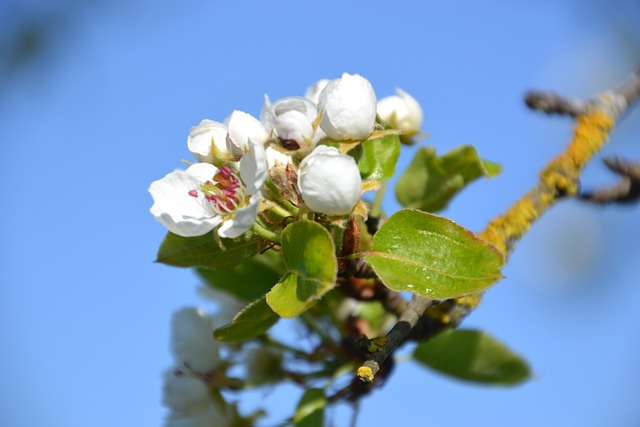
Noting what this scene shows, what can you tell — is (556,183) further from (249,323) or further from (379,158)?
(249,323)

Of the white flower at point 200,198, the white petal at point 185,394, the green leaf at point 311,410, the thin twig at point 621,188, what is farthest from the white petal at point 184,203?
the thin twig at point 621,188

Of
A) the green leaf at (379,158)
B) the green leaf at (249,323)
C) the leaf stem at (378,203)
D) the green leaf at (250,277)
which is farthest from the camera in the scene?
the green leaf at (250,277)

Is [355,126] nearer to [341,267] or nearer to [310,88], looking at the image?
[341,267]

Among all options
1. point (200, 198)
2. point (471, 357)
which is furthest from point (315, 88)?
point (471, 357)

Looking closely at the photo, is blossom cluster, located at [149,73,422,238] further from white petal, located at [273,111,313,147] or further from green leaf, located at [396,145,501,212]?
green leaf, located at [396,145,501,212]

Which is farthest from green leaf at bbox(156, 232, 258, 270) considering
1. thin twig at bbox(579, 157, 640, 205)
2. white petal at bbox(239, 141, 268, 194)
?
thin twig at bbox(579, 157, 640, 205)

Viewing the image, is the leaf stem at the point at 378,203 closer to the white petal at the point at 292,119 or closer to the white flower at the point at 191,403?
the white petal at the point at 292,119

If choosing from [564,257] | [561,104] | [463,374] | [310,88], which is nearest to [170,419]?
[463,374]
